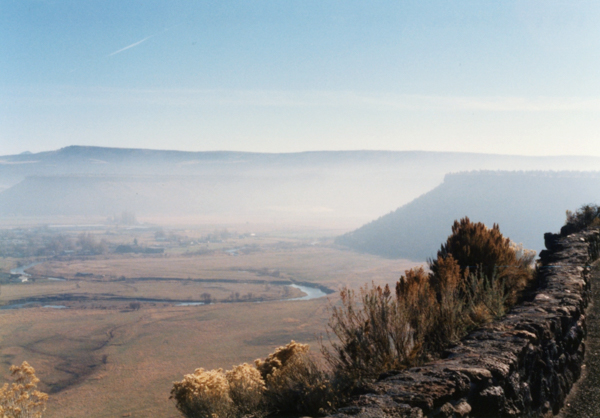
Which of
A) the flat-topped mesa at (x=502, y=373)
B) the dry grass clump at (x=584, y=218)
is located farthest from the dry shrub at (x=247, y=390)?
the dry grass clump at (x=584, y=218)

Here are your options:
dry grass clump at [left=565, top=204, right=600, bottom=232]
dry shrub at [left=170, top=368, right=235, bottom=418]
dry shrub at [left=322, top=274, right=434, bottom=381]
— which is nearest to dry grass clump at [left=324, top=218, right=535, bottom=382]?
dry shrub at [left=322, top=274, right=434, bottom=381]

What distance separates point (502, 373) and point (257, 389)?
2.34 m

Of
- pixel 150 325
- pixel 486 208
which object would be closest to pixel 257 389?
pixel 150 325

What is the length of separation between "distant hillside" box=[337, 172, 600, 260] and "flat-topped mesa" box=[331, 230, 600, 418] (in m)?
133

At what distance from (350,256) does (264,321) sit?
76.4m

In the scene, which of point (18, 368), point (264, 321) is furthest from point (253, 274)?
point (18, 368)

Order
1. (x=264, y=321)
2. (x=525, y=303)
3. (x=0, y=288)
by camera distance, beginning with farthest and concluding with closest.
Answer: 1. (x=0, y=288)
2. (x=264, y=321)
3. (x=525, y=303)

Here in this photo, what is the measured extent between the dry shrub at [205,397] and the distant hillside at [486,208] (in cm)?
13392

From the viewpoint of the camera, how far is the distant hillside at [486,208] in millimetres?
139225

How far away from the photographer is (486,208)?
14775cm

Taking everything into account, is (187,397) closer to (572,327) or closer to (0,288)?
(572,327)

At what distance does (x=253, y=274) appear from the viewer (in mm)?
135250

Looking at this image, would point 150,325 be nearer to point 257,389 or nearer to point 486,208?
point 257,389

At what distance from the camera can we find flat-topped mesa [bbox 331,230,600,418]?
333cm
